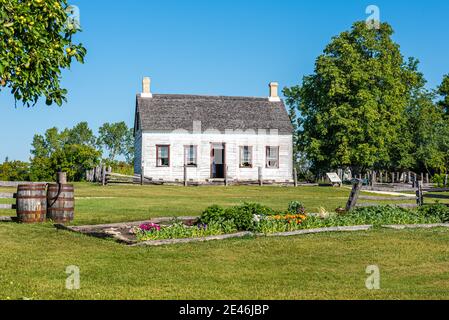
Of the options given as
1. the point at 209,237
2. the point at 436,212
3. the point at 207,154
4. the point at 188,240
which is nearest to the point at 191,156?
the point at 207,154

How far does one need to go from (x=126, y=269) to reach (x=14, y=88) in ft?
21.1

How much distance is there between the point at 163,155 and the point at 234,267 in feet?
112

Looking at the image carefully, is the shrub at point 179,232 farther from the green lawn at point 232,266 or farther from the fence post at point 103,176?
the fence post at point 103,176

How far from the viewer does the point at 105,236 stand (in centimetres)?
1473

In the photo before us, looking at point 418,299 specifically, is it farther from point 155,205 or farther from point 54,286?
point 155,205

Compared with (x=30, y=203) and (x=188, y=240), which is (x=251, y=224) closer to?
(x=188, y=240)

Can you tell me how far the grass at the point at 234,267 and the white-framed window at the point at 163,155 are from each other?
1150 inches

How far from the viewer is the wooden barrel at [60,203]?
59.8 ft

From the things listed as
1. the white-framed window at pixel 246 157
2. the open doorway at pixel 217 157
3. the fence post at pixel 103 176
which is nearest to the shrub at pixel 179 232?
the fence post at pixel 103 176

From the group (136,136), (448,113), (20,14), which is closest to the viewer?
(20,14)

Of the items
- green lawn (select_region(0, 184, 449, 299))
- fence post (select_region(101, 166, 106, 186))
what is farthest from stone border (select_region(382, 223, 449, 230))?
fence post (select_region(101, 166, 106, 186))

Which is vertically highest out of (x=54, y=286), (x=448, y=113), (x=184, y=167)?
(x=448, y=113)

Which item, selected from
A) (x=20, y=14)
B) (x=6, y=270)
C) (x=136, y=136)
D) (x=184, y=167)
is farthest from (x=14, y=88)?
(x=136, y=136)

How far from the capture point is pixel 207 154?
45.4 m
